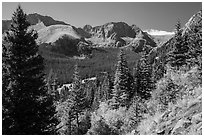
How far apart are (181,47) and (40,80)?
3223 centimetres

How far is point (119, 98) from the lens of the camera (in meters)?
42.3

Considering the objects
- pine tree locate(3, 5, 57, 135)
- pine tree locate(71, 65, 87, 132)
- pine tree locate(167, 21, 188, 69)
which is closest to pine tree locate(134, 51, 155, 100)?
pine tree locate(167, 21, 188, 69)

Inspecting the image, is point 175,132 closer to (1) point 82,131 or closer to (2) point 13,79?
(2) point 13,79

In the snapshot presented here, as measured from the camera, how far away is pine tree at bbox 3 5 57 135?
13.9 m

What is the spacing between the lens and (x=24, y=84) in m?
14.4

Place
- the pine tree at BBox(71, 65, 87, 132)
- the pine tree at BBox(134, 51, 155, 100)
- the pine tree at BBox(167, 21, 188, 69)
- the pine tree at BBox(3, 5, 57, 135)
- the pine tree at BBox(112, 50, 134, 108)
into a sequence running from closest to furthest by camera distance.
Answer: the pine tree at BBox(3, 5, 57, 135) → the pine tree at BBox(71, 65, 87, 132) → the pine tree at BBox(112, 50, 134, 108) → the pine tree at BBox(167, 21, 188, 69) → the pine tree at BBox(134, 51, 155, 100)

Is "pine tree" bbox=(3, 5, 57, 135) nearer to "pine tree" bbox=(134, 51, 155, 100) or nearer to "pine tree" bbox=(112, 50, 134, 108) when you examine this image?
"pine tree" bbox=(112, 50, 134, 108)

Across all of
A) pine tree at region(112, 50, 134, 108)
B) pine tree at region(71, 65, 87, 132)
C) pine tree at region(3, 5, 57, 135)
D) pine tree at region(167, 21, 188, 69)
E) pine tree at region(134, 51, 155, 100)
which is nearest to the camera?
pine tree at region(3, 5, 57, 135)

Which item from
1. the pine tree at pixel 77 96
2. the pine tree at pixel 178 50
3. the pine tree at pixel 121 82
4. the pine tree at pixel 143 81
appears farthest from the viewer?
the pine tree at pixel 143 81

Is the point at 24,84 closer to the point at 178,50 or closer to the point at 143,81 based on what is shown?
the point at 143,81

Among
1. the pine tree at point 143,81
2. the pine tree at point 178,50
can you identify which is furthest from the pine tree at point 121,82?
the pine tree at point 178,50

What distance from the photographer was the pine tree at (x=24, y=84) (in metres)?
13.9

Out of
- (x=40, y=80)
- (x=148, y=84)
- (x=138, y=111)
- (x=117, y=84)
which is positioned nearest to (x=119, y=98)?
(x=117, y=84)

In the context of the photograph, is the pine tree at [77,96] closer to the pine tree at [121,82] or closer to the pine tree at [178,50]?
the pine tree at [121,82]
